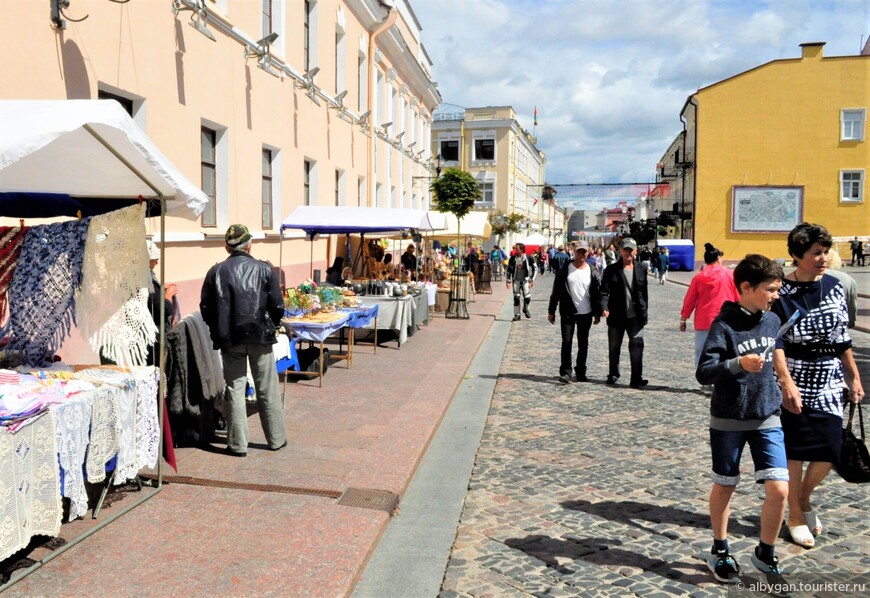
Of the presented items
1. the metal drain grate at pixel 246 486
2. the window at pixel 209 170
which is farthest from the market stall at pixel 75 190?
the window at pixel 209 170

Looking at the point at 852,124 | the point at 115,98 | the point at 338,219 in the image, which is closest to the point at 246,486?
the point at 115,98

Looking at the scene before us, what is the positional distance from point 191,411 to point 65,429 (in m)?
2.03

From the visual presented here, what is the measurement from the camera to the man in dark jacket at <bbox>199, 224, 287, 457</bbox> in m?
5.48

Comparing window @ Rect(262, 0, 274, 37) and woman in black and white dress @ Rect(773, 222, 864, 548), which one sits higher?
window @ Rect(262, 0, 274, 37)

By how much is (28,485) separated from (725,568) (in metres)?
3.59

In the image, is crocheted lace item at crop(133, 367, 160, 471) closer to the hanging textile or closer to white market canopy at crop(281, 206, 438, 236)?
the hanging textile

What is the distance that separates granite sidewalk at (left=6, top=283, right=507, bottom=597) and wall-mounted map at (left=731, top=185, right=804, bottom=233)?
44357mm

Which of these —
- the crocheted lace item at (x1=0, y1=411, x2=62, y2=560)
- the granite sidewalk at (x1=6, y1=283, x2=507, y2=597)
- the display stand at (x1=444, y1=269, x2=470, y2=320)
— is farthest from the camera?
the display stand at (x1=444, y1=269, x2=470, y2=320)

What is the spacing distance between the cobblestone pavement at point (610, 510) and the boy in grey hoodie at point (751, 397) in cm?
49

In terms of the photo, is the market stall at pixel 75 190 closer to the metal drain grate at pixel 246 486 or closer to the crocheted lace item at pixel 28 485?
the crocheted lace item at pixel 28 485

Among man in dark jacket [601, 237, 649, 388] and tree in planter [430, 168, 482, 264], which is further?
tree in planter [430, 168, 482, 264]

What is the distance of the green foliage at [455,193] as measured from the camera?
80.4 ft

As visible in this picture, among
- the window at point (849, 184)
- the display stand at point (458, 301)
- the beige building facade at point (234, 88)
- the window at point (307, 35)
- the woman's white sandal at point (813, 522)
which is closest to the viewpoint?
the woman's white sandal at point (813, 522)

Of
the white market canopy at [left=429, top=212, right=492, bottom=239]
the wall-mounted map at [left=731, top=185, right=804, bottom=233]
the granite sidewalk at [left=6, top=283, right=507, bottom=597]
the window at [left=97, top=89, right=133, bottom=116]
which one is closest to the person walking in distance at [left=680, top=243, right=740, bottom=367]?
the granite sidewalk at [left=6, top=283, right=507, bottom=597]
